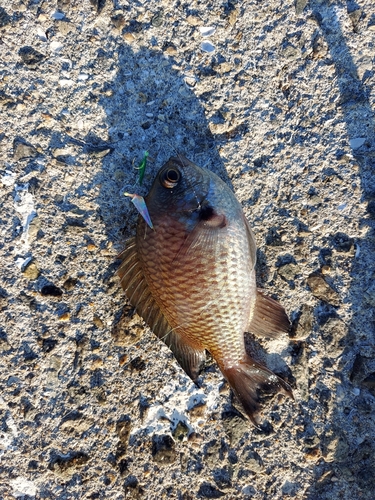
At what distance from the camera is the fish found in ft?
5.86

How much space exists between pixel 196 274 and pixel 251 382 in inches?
30.5

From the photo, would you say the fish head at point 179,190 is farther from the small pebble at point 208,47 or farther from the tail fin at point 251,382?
the tail fin at point 251,382

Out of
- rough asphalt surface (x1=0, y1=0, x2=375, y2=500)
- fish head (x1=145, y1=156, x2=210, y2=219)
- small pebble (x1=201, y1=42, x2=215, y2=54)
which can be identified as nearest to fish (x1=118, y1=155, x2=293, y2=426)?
fish head (x1=145, y1=156, x2=210, y2=219)

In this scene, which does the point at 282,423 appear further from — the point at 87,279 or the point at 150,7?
the point at 150,7

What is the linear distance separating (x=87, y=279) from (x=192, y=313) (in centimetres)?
74

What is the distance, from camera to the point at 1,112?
6.97 feet

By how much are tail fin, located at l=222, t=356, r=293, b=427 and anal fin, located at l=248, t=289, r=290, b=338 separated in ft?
0.61

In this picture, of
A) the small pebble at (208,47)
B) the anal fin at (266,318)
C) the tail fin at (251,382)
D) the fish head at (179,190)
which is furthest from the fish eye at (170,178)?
the tail fin at (251,382)

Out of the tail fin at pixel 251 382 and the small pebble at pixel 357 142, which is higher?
the small pebble at pixel 357 142

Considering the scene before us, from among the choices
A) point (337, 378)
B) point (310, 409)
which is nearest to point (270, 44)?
point (337, 378)

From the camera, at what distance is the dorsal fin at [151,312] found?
6.54ft

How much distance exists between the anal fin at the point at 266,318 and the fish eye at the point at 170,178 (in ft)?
2.63

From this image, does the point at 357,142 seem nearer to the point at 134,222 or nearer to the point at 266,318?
the point at 266,318

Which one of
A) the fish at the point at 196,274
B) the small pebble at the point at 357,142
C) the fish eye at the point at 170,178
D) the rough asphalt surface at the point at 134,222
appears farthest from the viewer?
the small pebble at the point at 357,142
